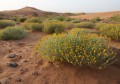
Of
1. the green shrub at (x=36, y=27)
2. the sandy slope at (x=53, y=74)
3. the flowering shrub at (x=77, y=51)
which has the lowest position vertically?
the green shrub at (x=36, y=27)

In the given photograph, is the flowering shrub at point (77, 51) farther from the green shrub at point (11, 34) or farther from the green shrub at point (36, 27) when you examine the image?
the green shrub at point (36, 27)

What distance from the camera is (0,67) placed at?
533cm

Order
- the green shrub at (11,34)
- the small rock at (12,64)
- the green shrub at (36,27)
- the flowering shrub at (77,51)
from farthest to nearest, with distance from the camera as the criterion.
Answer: the green shrub at (36,27) < the green shrub at (11,34) < the small rock at (12,64) < the flowering shrub at (77,51)

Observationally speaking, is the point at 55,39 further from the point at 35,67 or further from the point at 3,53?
the point at 3,53

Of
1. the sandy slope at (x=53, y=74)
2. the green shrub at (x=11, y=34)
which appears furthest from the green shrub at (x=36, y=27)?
the sandy slope at (x=53, y=74)

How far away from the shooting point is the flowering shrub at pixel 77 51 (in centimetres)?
460

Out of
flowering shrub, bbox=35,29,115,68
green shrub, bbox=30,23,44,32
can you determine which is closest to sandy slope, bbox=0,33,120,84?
flowering shrub, bbox=35,29,115,68

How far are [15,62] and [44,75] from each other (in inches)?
44.4

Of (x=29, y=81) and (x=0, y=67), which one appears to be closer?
(x=29, y=81)

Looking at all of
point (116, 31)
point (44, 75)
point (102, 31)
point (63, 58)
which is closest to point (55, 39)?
point (63, 58)

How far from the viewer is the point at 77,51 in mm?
4699

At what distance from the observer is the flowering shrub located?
4.60 metres

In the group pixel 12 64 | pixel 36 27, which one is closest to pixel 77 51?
pixel 12 64

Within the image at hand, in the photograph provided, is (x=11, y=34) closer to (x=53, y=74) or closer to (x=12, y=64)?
(x=12, y=64)
